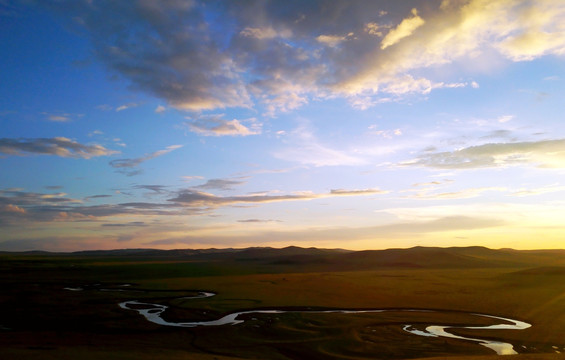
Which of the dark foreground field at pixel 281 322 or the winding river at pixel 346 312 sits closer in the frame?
the dark foreground field at pixel 281 322

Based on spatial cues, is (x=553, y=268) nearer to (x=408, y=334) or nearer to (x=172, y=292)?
(x=408, y=334)

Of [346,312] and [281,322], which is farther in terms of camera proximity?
[346,312]

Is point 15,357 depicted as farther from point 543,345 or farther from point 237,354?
point 543,345

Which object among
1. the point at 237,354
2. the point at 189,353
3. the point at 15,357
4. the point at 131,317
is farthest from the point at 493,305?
the point at 15,357

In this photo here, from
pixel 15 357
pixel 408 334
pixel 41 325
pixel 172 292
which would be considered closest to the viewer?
pixel 15 357

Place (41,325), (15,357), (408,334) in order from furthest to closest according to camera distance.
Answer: (41,325), (408,334), (15,357)

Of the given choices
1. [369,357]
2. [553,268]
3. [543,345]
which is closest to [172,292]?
[369,357]

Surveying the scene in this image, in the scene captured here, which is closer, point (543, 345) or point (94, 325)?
point (543, 345)

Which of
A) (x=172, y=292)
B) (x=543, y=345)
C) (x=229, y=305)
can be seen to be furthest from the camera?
(x=172, y=292)

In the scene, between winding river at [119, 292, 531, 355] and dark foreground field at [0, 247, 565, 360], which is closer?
dark foreground field at [0, 247, 565, 360]

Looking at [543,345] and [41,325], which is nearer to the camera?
[543,345]
